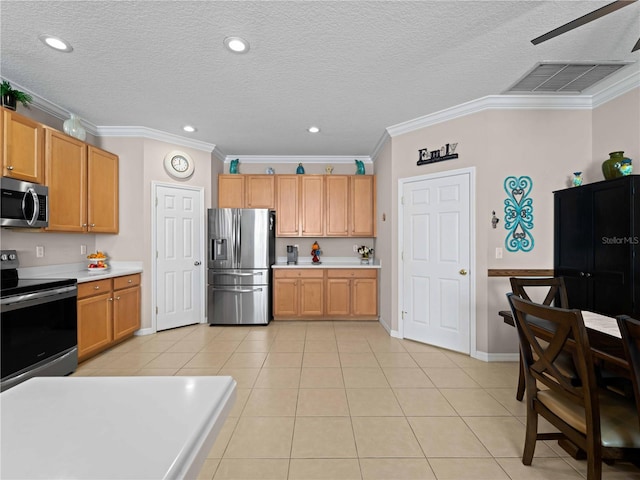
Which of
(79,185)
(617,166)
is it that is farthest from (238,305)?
(617,166)

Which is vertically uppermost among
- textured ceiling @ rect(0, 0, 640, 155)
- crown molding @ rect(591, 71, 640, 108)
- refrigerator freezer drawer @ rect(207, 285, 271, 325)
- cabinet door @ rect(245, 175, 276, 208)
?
textured ceiling @ rect(0, 0, 640, 155)

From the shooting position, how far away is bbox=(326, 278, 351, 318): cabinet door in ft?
15.8

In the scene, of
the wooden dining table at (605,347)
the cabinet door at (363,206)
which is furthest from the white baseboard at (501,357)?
the cabinet door at (363,206)

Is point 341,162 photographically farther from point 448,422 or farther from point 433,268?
point 448,422

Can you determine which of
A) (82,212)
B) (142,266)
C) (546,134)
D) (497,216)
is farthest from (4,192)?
(546,134)

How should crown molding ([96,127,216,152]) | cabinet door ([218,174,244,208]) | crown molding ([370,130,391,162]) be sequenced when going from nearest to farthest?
1. crown molding ([96,127,216,152])
2. crown molding ([370,130,391,162])
3. cabinet door ([218,174,244,208])

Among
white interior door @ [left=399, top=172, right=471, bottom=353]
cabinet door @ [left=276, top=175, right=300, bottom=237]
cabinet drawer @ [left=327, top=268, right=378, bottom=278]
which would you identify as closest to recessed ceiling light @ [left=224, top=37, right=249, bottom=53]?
white interior door @ [left=399, top=172, right=471, bottom=353]

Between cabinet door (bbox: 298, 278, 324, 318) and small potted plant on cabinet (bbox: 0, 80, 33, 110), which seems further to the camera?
cabinet door (bbox: 298, 278, 324, 318)

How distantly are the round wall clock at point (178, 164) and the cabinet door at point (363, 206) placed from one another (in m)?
2.61

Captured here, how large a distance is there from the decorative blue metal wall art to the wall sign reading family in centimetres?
65

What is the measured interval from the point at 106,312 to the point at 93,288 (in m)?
0.35

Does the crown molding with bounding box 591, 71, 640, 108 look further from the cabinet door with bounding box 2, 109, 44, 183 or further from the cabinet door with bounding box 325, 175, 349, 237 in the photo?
the cabinet door with bounding box 2, 109, 44, 183

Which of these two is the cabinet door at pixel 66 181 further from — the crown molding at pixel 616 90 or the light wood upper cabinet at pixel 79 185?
the crown molding at pixel 616 90

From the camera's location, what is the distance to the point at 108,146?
4043 mm
